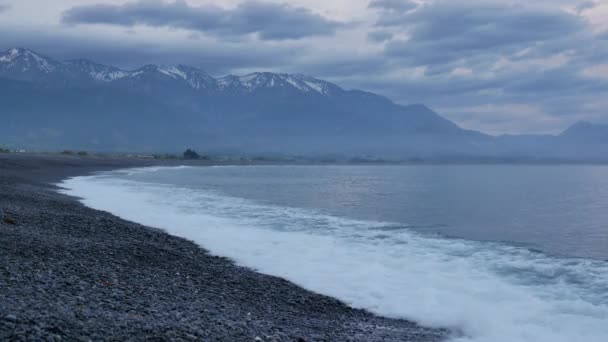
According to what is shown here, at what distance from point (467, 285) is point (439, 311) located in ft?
8.80

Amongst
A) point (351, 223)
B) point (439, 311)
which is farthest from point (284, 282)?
point (351, 223)

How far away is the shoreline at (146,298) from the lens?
7633 millimetres

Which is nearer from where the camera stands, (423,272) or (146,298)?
(146,298)

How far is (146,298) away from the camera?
963 centimetres

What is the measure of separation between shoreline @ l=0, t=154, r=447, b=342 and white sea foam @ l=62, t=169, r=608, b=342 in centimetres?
105

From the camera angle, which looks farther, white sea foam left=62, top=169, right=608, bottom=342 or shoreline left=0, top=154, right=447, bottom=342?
white sea foam left=62, top=169, right=608, bottom=342

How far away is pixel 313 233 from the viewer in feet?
72.4

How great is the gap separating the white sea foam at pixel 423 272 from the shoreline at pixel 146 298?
3.45 ft

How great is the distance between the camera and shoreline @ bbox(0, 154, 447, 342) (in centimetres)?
763

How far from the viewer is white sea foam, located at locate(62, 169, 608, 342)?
443 inches

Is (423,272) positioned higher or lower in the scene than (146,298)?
lower

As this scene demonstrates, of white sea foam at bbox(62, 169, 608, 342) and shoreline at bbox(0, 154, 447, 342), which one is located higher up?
shoreline at bbox(0, 154, 447, 342)

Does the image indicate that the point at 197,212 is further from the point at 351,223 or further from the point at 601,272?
the point at 601,272

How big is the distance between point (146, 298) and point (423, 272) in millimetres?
7967
